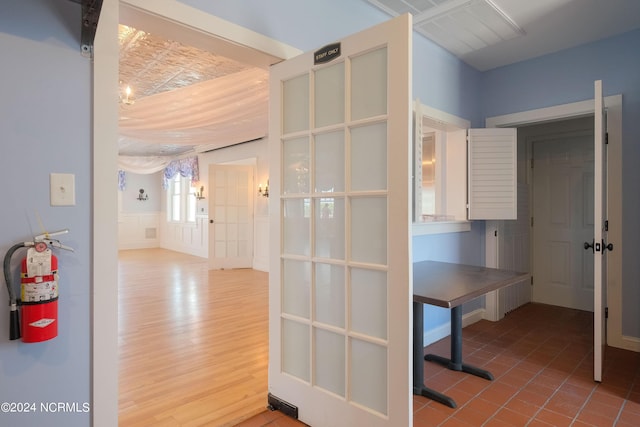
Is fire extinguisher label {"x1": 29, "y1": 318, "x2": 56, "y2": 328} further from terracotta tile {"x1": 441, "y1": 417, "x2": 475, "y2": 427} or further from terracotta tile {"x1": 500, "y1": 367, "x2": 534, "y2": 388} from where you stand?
terracotta tile {"x1": 500, "y1": 367, "x2": 534, "y2": 388}

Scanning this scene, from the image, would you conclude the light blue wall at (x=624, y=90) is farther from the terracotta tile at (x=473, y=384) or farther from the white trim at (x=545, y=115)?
the terracotta tile at (x=473, y=384)

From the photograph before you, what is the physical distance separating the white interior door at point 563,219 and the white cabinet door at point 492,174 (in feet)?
4.87

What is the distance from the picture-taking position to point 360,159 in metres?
1.74

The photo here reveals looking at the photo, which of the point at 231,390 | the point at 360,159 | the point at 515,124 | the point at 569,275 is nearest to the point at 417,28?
the point at 515,124

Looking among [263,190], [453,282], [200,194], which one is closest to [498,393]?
[453,282]

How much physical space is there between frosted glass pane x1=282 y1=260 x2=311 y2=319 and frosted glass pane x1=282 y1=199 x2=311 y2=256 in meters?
0.08

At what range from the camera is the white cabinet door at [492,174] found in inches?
138

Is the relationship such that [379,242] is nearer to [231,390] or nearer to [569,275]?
[231,390]

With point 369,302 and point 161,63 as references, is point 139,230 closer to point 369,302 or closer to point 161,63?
point 161,63

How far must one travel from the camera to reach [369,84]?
1694mm

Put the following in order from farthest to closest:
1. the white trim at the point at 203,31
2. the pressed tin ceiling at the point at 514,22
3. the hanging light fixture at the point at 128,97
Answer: the hanging light fixture at the point at 128,97 → the pressed tin ceiling at the point at 514,22 → the white trim at the point at 203,31

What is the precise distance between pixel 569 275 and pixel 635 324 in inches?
57.3

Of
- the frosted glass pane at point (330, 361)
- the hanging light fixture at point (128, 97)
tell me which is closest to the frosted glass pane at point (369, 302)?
the frosted glass pane at point (330, 361)

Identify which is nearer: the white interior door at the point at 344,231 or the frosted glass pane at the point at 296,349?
the white interior door at the point at 344,231
